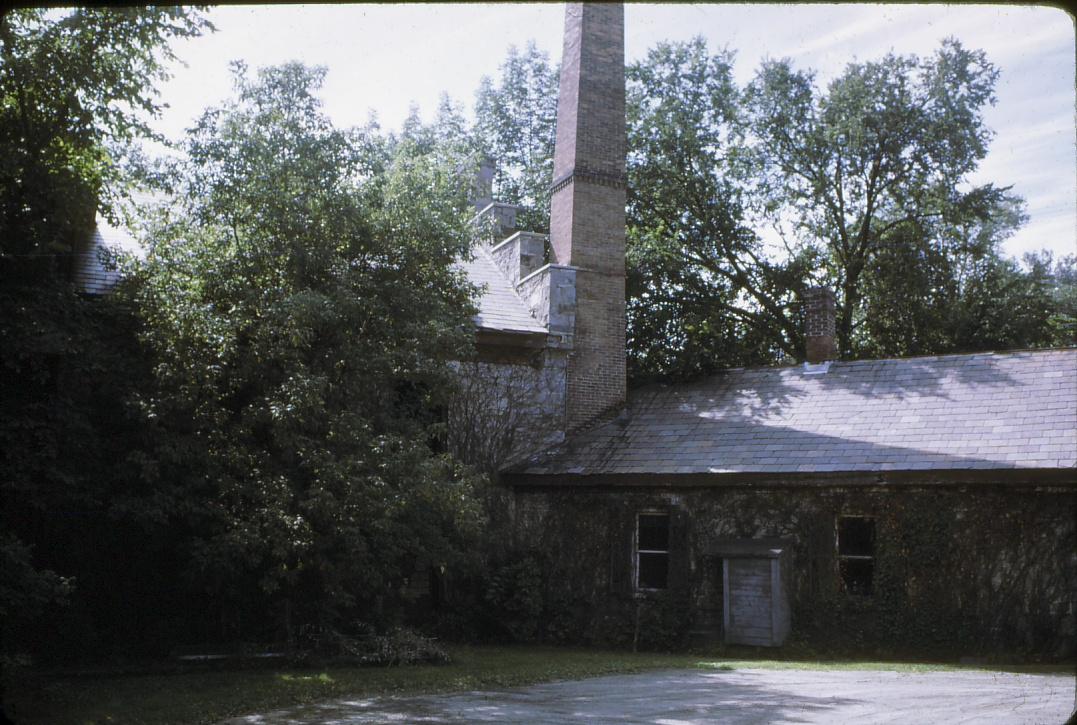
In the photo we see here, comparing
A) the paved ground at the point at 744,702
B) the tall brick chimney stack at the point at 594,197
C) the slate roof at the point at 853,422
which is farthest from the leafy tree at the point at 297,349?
the tall brick chimney stack at the point at 594,197

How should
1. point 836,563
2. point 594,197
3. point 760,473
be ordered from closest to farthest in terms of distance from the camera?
point 836,563, point 760,473, point 594,197

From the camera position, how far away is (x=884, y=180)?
88.2ft

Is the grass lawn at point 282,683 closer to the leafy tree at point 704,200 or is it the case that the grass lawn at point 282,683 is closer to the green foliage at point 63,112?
the green foliage at point 63,112

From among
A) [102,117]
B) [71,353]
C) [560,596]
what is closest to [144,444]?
[71,353]

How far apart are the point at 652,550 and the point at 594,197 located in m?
7.65

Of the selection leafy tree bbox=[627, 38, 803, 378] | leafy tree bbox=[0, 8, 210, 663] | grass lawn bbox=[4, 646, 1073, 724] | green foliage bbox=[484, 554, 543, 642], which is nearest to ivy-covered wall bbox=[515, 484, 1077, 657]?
green foliage bbox=[484, 554, 543, 642]

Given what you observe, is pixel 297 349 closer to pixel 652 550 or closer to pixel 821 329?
pixel 652 550

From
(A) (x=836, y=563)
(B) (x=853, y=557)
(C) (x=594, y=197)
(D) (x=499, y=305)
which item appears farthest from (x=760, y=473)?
(C) (x=594, y=197)

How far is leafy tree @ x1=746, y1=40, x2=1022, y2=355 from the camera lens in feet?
84.5

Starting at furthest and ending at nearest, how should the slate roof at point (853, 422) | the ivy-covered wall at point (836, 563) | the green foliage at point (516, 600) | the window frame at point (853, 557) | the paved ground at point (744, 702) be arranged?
the green foliage at point (516, 600) < the window frame at point (853, 557) < the slate roof at point (853, 422) < the ivy-covered wall at point (836, 563) < the paved ground at point (744, 702)

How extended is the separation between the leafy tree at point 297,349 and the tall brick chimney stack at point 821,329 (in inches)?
368

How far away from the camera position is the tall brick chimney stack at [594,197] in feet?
63.9

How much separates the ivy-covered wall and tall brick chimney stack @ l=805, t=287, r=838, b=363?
5.17 m

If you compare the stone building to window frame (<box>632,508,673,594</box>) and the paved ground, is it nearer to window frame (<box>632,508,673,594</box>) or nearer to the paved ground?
window frame (<box>632,508,673,594</box>)
